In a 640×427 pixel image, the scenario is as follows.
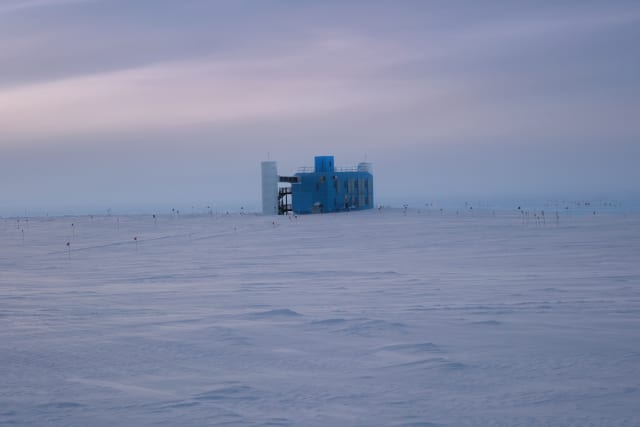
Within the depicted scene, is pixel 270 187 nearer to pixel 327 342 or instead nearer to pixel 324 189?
pixel 324 189

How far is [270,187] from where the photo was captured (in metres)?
61.3

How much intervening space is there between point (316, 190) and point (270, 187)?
14.6 ft

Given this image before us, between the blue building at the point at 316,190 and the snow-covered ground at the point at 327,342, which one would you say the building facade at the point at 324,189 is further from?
the snow-covered ground at the point at 327,342

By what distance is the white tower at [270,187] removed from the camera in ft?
199

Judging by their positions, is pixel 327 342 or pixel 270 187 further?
pixel 270 187

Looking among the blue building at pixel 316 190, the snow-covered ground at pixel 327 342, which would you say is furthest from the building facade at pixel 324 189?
the snow-covered ground at pixel 327 342

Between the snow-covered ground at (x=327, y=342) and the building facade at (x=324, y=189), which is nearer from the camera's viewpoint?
the snow-covered ground at (x=327, y=342)

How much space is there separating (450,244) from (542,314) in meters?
16.9

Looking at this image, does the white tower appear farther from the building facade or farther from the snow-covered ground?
the snow-covered ground

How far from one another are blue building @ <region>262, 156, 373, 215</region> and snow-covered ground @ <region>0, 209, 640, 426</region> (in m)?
35.9

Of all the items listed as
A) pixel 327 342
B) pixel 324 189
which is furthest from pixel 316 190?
pixel 327 342

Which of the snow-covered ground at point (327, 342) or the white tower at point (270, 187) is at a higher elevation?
the white tower at point (270, 187)

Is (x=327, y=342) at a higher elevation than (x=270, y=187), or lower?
lower

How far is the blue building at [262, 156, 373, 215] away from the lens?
59.3m
